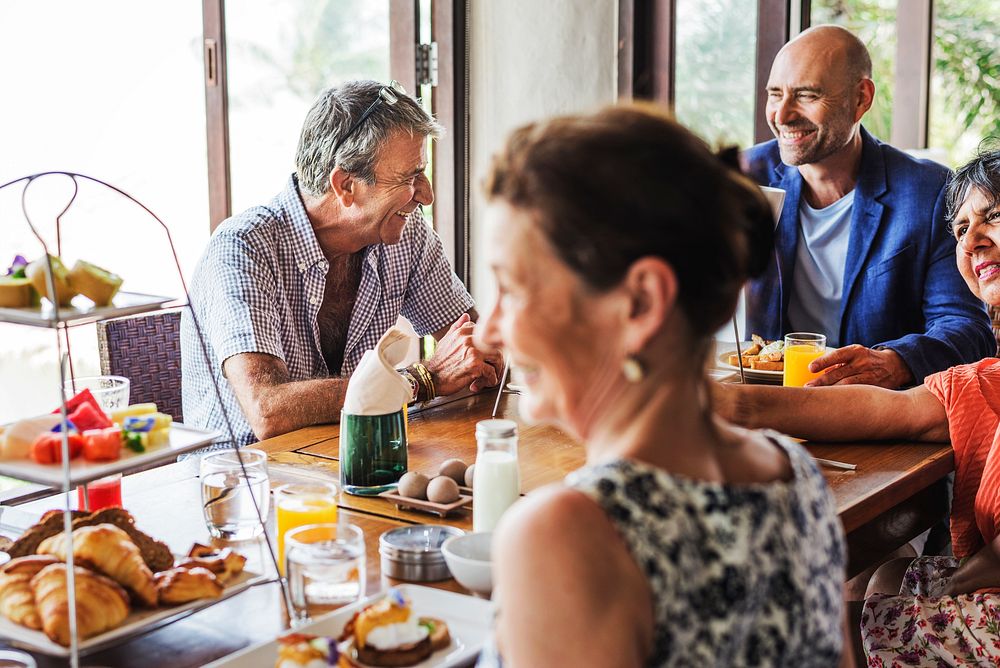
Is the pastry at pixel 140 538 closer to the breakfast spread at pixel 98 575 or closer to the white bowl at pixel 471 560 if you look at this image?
the breakfast spread at pixel 98 575

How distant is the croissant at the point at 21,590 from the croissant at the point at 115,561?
Answer: 6 centimetres

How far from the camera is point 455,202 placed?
165 inches

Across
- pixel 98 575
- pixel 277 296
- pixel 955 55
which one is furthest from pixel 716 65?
pixel 98 575

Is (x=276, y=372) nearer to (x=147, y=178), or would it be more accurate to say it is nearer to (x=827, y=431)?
(x=827, y=431)

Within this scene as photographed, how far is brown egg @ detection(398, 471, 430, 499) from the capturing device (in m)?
1.71

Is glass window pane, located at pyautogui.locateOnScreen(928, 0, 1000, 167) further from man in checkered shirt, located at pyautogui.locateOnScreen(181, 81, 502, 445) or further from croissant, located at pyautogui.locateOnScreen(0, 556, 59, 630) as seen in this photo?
croissant, located at pyautogui.locateOnScreen(0, 556, 59, 630)

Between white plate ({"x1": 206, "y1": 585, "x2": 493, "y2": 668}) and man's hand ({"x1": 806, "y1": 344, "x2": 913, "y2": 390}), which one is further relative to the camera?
man's hand ({"x1": 806, "y1": 344, "x2": 913, "y2": 390})

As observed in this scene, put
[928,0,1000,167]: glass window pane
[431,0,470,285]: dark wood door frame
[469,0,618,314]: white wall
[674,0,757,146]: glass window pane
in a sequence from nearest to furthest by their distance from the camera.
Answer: [431,0,470,285]: dark wood door frame < [469,0,618,314]: white wall < [674,0,757,146]: glass window pane < [928,0,1000,167]: glass window pane

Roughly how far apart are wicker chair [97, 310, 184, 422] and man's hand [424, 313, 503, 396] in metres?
0.67

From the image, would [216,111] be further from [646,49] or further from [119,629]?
[119,629]

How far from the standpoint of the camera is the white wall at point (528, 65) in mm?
4172

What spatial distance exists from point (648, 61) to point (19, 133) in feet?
7.92

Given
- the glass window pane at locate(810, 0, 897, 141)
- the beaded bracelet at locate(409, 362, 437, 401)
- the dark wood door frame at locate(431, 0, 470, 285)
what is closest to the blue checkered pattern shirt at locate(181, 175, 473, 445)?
the beaded bracelet at locate(409, 362, 437, 401)

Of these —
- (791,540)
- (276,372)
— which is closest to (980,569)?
(791,540)
